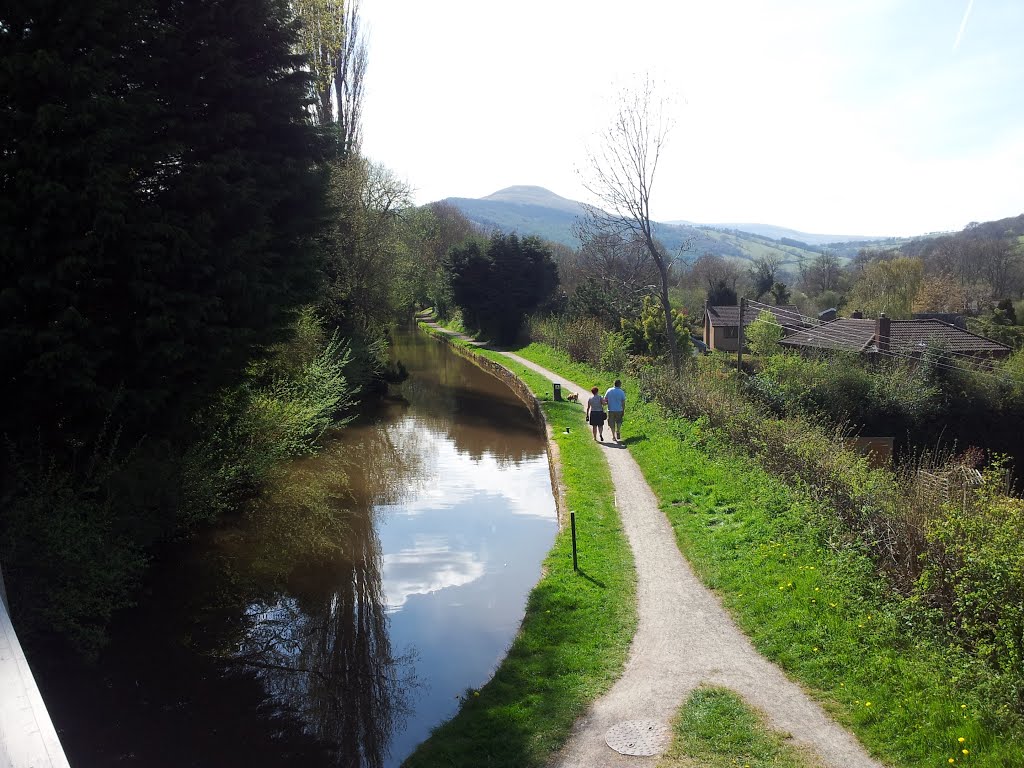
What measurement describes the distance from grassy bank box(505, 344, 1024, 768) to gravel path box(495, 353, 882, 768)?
22 cm

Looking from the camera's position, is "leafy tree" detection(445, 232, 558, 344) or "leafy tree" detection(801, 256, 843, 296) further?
"leafy tree" detection(801, 256, 843, 296)

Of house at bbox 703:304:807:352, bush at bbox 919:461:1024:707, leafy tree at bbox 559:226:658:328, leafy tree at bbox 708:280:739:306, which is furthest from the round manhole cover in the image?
leafy tree at bbox 708:280:739:306

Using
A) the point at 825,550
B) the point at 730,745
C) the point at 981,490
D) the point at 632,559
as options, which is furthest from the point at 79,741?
the point at 981,490

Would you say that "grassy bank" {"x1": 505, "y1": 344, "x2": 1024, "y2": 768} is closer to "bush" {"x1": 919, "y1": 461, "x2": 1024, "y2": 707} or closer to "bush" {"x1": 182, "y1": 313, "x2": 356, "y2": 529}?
"bush" {"x1": 919, "y1": 461, "x2": 1024, "y2": 707}

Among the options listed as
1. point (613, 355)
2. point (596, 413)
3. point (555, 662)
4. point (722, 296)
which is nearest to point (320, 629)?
point (555, 662)

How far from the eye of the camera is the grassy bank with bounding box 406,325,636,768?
6500 mm

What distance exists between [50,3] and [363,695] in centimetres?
918

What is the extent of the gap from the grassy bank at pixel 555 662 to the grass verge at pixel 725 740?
3.35ft

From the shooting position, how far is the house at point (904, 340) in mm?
28978

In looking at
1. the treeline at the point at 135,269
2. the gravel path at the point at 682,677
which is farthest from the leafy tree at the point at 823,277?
the gravel path at the point at 682,677

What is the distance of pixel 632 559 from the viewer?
10.7 meters

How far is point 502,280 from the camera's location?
48125mm

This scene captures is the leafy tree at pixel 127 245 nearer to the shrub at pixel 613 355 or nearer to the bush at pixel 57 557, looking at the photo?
the bush at pixel 57 557

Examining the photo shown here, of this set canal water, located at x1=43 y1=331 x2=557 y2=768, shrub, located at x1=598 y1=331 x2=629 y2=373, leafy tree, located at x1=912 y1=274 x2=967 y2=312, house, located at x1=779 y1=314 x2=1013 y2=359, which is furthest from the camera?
leafy tree, located at x1=912 y1=274 x2=967 y2=312
